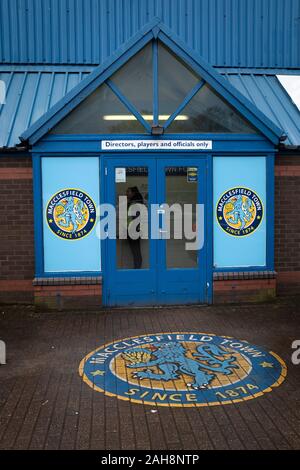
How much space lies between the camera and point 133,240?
26.4ft

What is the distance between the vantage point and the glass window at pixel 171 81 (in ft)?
25.8

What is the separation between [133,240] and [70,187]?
136cm

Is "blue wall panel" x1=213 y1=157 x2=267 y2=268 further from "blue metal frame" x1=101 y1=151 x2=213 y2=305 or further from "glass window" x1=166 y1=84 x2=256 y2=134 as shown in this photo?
"glass window" x1=166 y1=84 x2=256 y2=134

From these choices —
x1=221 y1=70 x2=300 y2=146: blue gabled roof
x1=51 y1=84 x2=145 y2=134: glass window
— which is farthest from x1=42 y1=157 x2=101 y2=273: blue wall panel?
x1=221 y1=70 x2=300 y2=146: blue gabled roof

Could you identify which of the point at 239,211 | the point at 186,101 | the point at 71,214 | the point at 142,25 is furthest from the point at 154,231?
the point at 142,25

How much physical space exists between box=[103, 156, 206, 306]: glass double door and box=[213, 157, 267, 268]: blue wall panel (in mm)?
260

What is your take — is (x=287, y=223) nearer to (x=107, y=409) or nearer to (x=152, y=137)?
(x=152, y=137)

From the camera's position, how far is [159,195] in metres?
8.05

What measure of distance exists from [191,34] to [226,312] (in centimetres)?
A: 685

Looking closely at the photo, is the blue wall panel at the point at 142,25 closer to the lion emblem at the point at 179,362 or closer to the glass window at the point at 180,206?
the glass window at the point at 180,206

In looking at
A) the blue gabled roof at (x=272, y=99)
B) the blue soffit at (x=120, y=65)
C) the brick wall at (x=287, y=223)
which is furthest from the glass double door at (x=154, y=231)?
the blue gabled roof at (x=272, y=99)
